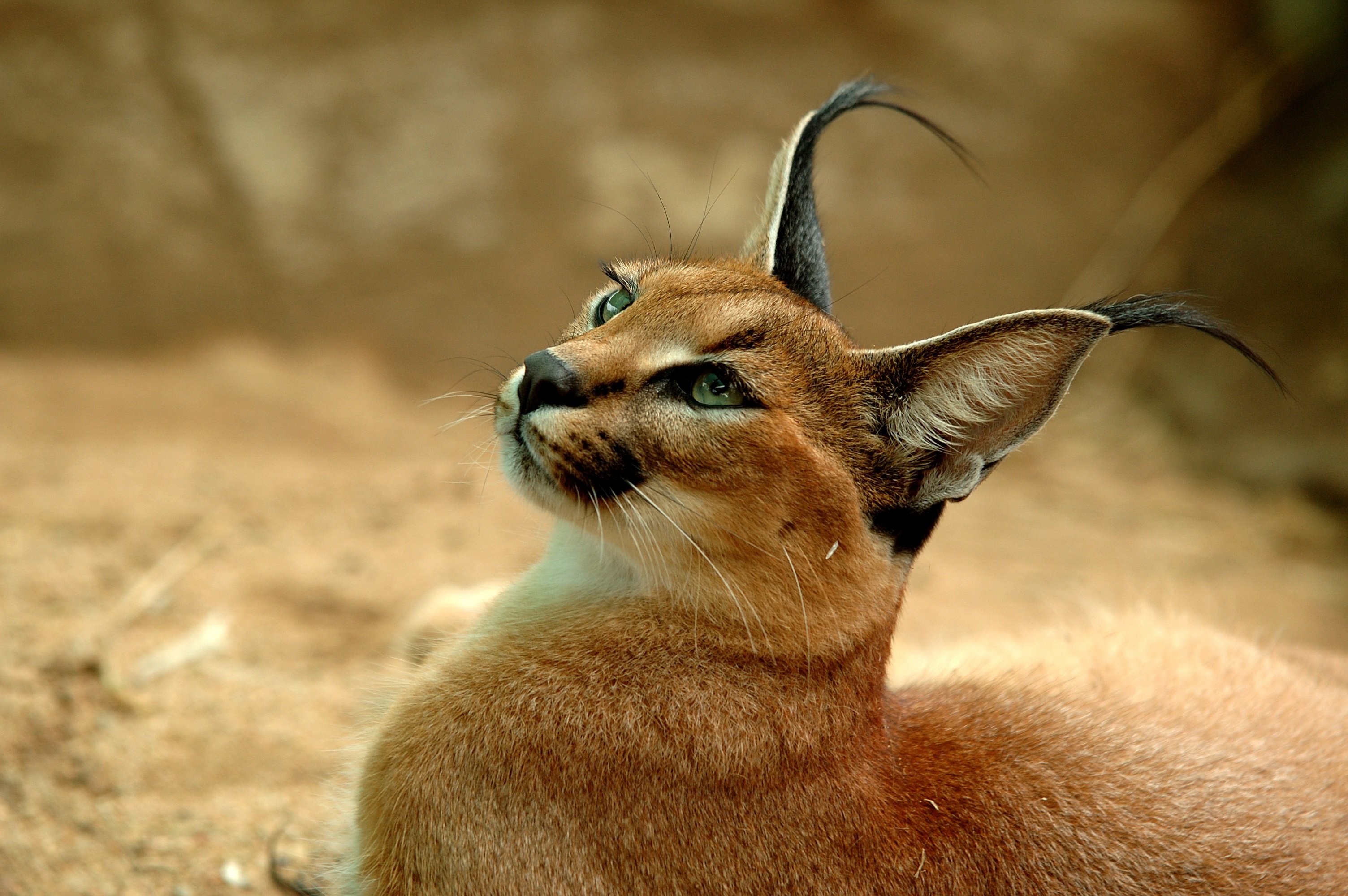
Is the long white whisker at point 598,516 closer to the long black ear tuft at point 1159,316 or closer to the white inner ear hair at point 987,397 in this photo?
the white inner ear hair at point 987,397

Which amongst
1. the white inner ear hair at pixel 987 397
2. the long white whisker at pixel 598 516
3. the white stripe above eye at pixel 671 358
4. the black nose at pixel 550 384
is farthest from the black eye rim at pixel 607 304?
the white inner ear hair at pixel 987 397

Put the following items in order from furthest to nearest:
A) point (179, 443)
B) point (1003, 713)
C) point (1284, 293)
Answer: point (1284, 293)
point (179, 443)
point (1003, 713)

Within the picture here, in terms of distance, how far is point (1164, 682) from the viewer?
3443 millimetres

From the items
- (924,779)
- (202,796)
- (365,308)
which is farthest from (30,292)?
(924,779)

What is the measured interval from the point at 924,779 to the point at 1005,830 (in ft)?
0.73

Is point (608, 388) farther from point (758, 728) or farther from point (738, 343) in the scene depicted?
point (758, 728)

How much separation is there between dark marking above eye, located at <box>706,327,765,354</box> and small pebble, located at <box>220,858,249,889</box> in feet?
7.25

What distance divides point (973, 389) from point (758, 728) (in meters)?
0.99

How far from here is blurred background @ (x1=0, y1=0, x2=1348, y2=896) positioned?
18.5 ft

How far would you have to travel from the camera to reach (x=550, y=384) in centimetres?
274

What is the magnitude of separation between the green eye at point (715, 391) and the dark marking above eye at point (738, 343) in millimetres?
67

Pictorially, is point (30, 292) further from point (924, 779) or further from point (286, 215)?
point (924, 779)

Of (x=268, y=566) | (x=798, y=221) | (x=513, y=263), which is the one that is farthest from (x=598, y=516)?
(x=513, y=263)

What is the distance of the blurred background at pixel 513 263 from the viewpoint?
5.65 m
